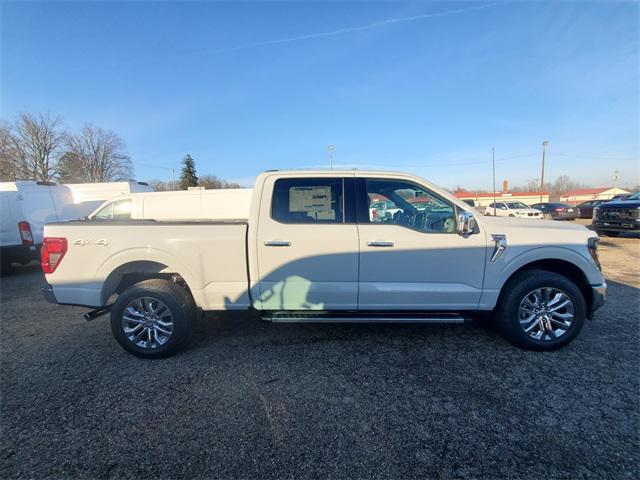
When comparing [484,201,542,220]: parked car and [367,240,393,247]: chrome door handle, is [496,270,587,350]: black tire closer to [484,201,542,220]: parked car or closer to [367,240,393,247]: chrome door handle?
[367,240,393,247]: chrome door handle

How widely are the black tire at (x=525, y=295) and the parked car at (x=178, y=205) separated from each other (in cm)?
727

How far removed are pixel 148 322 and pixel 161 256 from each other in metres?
0.77

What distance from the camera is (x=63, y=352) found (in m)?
3.37

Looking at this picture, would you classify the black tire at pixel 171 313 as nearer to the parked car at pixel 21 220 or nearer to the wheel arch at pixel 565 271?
the wheel arch at pixel 565 271

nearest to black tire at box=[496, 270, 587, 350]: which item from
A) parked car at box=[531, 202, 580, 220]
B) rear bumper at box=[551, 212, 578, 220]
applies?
parked car at box=[531, 202, 580, 220]

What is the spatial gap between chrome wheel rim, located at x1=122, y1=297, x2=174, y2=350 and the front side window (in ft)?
8.47

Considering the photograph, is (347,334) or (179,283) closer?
(179,283)

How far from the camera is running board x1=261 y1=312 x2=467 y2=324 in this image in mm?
3070

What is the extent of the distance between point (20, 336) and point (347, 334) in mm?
4446

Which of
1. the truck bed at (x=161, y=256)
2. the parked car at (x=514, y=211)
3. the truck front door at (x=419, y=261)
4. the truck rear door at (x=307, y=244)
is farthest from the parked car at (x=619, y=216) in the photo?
the truck bed at (x=161, y=256)

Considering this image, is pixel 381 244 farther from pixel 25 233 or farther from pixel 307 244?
pixel 25 233

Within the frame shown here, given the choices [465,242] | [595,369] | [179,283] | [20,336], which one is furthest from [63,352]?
[595,369]

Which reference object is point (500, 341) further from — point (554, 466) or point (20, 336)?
point (20, 336)

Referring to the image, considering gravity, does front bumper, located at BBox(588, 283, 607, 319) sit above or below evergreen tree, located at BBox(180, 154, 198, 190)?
below
